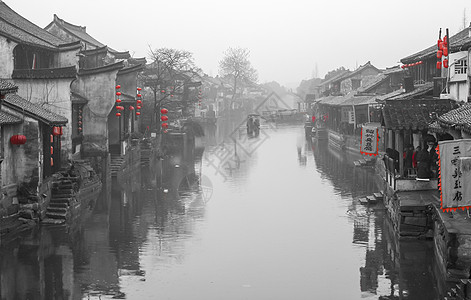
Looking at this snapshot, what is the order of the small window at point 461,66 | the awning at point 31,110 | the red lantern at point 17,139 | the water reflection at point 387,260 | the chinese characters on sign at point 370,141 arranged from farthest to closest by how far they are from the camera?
the chinese characters on sign at point 370,141, the small window at point 461,66, the awning at point 31,110, the red lantern at point 17,139, the water reflection at point 387,260

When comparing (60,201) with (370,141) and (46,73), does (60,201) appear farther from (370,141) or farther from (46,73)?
(370,141)

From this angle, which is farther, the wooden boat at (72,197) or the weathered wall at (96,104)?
A: the weathered wall at (96,104)

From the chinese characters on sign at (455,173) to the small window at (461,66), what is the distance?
8.75 m

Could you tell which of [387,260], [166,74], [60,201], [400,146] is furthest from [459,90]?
[166,74]

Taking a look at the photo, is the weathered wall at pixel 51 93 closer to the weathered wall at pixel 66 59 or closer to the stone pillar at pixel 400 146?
→ the weathered wall at pixel 66 59

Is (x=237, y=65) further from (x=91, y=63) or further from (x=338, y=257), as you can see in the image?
(x=338, y=257)

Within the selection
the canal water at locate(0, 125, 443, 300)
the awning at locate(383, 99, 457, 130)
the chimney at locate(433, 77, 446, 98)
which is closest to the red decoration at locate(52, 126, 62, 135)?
the canal water at locate(0, 125, 443, 300)

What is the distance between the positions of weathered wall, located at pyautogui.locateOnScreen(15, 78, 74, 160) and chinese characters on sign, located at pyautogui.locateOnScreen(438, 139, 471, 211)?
49.3 ft

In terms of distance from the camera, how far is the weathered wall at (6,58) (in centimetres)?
2305

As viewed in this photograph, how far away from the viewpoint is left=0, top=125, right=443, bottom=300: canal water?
14055 mm

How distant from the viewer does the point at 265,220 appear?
21.9 metres

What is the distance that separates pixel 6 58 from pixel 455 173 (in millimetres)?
17187

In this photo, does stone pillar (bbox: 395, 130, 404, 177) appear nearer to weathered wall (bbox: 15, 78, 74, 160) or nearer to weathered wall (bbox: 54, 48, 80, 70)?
weathered wall (bbox: 15, 78, 74, 160)

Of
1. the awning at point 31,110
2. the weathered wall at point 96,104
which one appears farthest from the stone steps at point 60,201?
the weathered wall at point 96,104
